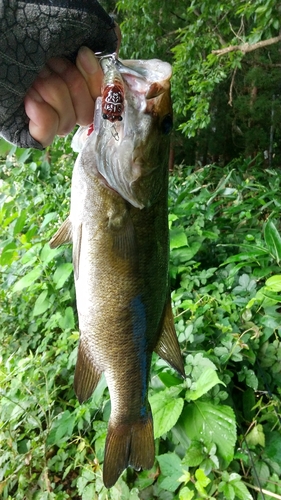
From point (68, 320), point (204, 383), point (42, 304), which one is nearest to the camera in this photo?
point (204, 383)

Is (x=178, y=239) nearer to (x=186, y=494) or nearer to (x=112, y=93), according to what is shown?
(x=186, y=494)

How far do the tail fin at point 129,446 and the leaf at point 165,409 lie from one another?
312 mm

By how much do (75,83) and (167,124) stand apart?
0.28 m

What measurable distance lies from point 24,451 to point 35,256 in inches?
49.2

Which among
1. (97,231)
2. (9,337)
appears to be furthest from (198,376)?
(9,337)

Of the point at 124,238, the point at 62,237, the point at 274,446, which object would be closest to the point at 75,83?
the point at 124,238

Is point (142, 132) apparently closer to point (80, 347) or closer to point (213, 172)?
→ point (80, 347)

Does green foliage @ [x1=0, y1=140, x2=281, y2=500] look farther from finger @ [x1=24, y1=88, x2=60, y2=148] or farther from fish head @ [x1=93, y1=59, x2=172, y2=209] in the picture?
finger @ [x1=24, y1=88, x2=60, y2=148]

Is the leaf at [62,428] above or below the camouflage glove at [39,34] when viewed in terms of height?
below

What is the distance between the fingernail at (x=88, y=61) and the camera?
3.56ft

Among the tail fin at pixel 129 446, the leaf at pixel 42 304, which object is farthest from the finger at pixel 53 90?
the leaf at pixel 42 304

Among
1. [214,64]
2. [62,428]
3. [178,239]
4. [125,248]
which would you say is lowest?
[62,428]

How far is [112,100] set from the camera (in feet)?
3.39

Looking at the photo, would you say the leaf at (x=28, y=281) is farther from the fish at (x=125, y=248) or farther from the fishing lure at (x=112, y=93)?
the fishing lure at (x=112, y=93)
